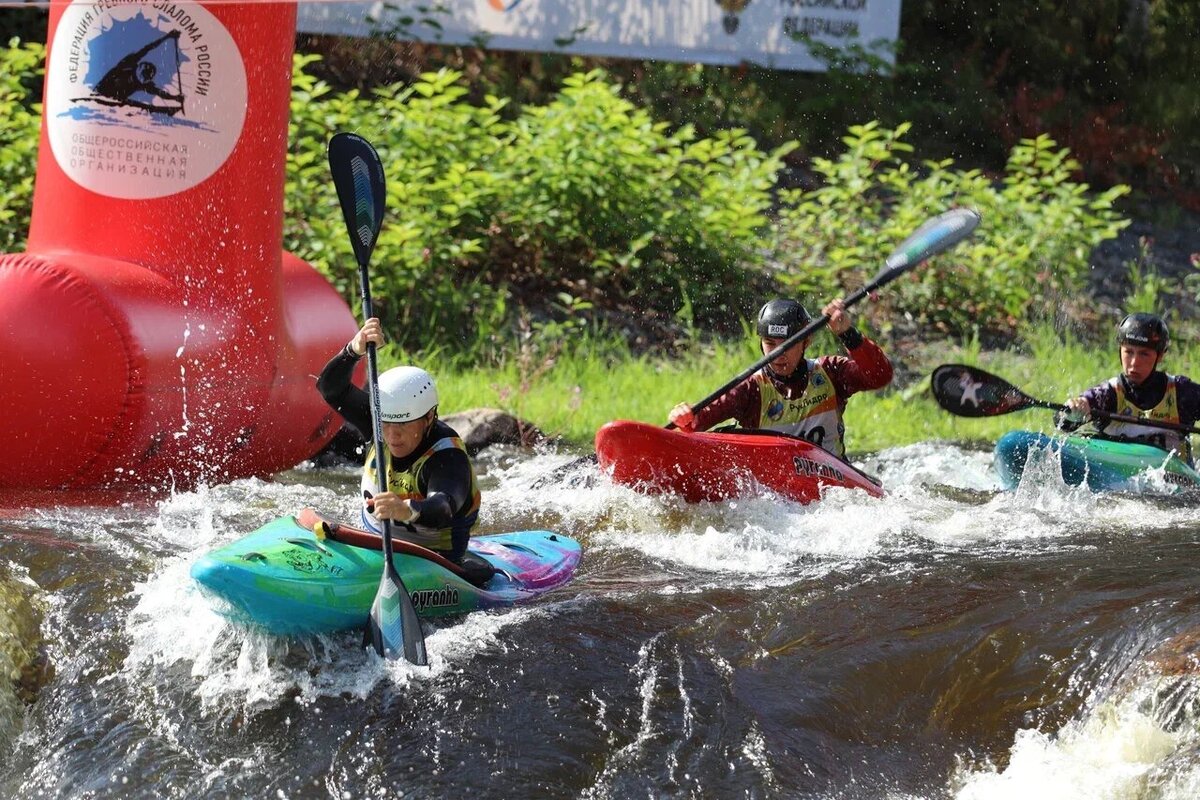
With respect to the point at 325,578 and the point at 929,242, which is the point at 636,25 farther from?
the point at 325,578

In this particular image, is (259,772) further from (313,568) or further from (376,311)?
(376,311)

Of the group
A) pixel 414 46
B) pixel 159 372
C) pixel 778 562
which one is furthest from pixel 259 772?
pixel 414 46

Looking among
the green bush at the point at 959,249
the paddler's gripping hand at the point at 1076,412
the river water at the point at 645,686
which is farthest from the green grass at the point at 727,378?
the river water at the point at 645,686

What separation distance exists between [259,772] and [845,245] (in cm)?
765

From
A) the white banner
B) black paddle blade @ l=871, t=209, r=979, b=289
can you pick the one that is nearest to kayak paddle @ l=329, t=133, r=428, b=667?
black paddle blade @ l=871, t=209, r=979, b=289

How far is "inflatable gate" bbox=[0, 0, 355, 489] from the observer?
6.02 metres

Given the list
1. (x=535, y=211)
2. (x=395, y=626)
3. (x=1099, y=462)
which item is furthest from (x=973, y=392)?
(x=395, y=626)

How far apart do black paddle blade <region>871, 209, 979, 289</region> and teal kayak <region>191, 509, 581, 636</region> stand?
115 inches

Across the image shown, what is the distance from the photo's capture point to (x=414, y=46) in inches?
499

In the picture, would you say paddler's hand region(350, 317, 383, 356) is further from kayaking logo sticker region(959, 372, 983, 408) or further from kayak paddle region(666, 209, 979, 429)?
kayaking logo sticker region(959, 372, 983, 408)

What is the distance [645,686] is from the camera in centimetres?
418

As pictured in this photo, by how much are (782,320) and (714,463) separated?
78cm

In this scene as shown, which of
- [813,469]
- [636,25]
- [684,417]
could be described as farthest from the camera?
[636,25]

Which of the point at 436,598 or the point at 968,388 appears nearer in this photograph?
the point at 436,598
